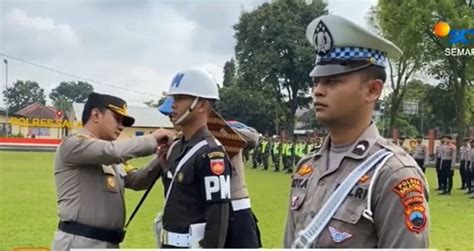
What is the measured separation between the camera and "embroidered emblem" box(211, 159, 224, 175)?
8.28 feet

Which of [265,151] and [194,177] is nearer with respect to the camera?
[194,177]

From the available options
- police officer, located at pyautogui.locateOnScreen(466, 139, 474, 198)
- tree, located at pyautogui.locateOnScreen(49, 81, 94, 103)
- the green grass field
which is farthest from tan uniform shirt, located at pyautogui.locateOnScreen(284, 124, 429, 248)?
tree, located at pyautogui.locateOnScreen(49, 81, 94, 103)

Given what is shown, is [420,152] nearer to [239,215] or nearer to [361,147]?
[239,215]

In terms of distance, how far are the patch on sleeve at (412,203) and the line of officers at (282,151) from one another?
1862cm

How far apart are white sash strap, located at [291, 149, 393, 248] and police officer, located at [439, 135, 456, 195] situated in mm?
12946

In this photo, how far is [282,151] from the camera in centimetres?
2217

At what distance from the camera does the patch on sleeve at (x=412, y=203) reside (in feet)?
4.65

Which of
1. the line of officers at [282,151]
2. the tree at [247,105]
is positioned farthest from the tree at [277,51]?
the line of officers at [282,151]

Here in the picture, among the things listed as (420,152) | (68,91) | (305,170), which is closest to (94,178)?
(305,170)

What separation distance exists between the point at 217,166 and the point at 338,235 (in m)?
1.08

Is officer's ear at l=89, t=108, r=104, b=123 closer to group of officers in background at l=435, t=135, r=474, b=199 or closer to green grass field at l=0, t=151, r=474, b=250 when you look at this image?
green grass field at l=0, t=151, r=474, b=250

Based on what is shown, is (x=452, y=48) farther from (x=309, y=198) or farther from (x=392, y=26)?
(x=309, y=198)

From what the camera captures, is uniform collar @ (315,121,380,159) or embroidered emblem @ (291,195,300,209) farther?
embroidered emblem @ (291,195,300,209)

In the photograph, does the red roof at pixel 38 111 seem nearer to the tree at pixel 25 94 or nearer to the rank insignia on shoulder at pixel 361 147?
the tree at pixel 25 94
